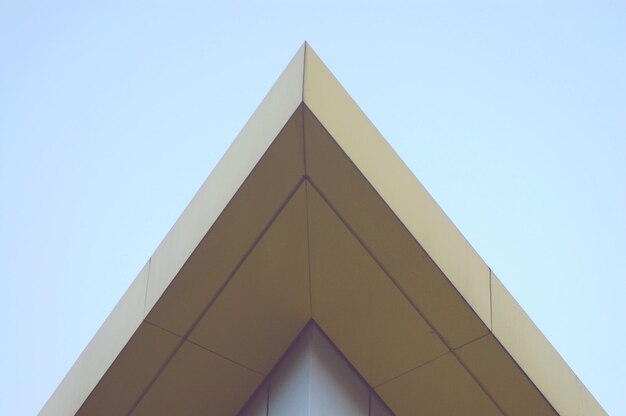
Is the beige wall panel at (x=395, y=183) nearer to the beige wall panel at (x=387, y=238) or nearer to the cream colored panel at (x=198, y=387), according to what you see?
the beige wall panel at (x=387, y=238)

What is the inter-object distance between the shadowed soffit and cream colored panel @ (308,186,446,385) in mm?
13

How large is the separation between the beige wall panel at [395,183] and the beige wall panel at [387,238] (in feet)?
0.22

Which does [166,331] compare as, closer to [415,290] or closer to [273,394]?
[273,394]

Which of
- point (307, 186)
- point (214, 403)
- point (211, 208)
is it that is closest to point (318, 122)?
point (307, 186)

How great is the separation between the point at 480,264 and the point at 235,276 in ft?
7.07

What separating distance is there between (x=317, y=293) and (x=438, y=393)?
4.77 ft

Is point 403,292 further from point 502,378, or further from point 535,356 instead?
point 535,356

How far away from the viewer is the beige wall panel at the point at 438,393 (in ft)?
29.5

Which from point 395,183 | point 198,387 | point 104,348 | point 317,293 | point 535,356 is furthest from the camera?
point 198,387

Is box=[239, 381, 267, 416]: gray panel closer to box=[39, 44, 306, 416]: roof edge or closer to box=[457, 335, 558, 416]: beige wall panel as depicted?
box=[39, 44, 306, 416]: roof edge

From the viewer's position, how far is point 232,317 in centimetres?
907

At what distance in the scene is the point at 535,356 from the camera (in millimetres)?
8906

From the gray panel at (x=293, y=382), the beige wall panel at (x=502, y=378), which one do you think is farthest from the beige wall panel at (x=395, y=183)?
the gray panel at (x=293, y=382)

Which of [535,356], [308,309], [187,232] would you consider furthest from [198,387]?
[535,356]
